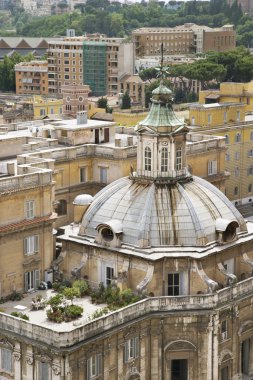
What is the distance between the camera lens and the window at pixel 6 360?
173 ft

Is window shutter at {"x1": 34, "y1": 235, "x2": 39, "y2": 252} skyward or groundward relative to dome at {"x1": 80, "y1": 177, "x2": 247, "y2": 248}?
groundward

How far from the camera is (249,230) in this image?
62.2m

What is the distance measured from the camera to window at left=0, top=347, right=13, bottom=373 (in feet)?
173

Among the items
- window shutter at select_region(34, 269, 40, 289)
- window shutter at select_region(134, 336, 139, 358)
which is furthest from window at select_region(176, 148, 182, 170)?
window shutter at select_region(134, 336, 139, 358)

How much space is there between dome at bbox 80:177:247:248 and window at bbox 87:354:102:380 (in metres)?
8.38

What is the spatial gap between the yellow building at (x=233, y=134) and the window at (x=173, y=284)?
45.9 m

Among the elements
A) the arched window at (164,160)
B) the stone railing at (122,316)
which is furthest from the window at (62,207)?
the stone railing at (122,316)

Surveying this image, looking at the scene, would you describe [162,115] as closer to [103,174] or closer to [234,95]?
[103,174]

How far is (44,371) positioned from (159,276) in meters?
9.88

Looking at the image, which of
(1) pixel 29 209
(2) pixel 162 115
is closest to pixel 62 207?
(1) pixel 29 209

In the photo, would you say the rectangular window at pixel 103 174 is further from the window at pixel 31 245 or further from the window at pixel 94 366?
the window at pixel 94 366

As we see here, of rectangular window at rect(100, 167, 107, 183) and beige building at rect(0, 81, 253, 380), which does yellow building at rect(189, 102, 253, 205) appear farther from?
beige building at rect(0, 81, 253, 380)

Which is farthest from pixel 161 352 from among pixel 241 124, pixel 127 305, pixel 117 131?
pixel 241 124

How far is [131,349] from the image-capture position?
54094 mm
